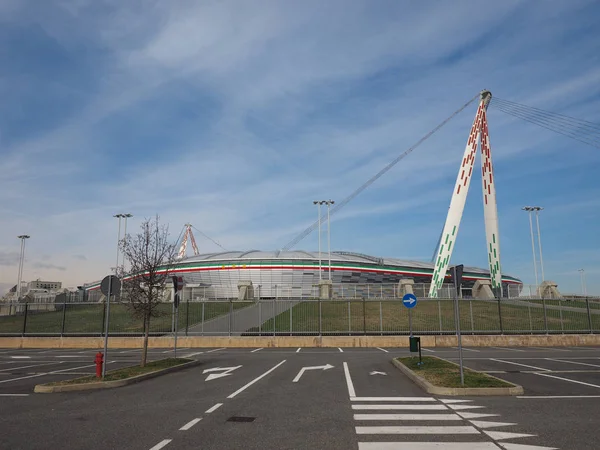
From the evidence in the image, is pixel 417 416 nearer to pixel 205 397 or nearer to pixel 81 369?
pixel 205 397

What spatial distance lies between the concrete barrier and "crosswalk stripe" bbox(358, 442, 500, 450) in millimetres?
21191

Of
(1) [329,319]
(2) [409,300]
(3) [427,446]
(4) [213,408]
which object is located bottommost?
(4) [213,408]

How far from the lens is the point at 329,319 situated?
32.1 metres

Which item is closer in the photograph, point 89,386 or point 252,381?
point 89,386

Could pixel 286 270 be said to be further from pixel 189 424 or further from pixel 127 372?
pixel 189 424

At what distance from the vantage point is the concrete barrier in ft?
90.5

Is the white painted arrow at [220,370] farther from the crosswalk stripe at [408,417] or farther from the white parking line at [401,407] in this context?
the crosswalk stripe at [408,417]

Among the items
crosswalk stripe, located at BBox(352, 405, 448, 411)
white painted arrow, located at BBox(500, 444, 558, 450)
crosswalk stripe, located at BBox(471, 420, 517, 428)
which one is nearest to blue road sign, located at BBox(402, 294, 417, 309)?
crosswalk stripe, located at BBox(352, 405, 448, 411)

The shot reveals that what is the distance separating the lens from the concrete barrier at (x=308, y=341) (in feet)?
90.5

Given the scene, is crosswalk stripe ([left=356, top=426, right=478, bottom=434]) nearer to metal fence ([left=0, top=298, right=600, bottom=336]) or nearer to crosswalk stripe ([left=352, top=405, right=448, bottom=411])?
crosswalk stripe ([left=352, top=405, right=448, bottom=411])

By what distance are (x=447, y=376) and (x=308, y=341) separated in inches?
622

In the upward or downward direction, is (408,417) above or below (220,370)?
above

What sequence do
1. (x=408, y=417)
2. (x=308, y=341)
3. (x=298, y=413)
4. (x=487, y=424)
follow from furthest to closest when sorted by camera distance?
1. (x=308, y=341)
2. (x=298, y=413)
3. (x=408, y=417)
4. (x=487, y=424)

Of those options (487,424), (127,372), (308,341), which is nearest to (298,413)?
(487,424)
